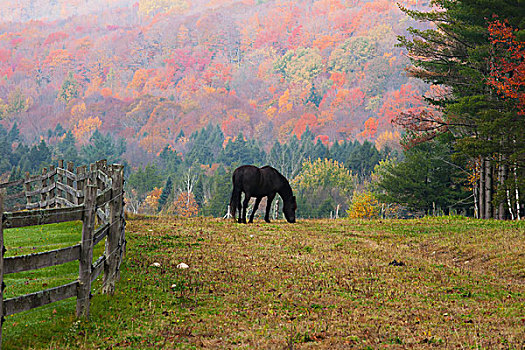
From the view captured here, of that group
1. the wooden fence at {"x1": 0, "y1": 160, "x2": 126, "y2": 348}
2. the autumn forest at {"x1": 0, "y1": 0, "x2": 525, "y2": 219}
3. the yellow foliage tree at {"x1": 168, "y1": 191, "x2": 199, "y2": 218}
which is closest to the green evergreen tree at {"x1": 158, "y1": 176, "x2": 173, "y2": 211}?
the autumn forest at {"x1": 0, "y1": 0, "x2": 525, "y2": 219}

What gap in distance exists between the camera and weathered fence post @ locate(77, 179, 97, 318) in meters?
6.84

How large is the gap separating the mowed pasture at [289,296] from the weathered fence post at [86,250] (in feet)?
0.84

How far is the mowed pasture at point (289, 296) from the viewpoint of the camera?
22.1 feet

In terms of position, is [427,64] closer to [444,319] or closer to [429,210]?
[429,210]

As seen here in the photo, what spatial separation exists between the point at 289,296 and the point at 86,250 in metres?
3.75

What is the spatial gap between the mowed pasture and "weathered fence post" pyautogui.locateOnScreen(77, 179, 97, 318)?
26 centimetres

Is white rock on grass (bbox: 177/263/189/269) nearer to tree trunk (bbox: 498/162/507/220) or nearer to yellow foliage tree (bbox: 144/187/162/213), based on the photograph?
tree trunk (bbox: 498/162/507/220)

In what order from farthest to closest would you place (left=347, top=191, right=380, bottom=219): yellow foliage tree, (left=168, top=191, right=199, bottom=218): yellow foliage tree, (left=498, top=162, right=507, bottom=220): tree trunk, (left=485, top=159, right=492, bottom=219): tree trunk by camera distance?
(left=168, top=191, right=199, bottom=218): yellow foliage tree, (left=347, top=191, right=380, bottom=219): yellow foliage tree, (left=485, top=159, right=492, bottom=219): tree trunk, (left=498, top=162, right=507, bottom=220): tree trunk

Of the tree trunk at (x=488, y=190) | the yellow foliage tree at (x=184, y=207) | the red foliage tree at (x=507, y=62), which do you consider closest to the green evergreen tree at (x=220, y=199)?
the yellow foliage tree at (x=184, y=207)

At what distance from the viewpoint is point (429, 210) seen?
45.6m

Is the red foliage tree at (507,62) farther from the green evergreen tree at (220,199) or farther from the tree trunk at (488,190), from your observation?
the green evergreen tree at (220,199)

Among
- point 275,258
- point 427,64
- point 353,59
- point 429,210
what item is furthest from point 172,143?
point 275,258

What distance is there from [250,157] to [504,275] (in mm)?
116533

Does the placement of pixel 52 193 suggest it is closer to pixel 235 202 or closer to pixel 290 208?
pixel 235 202
